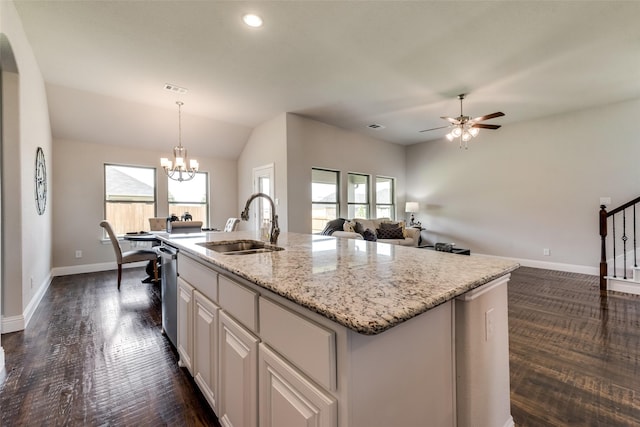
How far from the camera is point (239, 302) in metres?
1.17

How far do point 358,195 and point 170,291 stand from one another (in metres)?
4.89

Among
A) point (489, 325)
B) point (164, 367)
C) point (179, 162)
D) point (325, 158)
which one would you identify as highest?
point (325, 158)

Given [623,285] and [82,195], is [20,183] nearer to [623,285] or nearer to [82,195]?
[82,195]

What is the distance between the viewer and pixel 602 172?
4.43 m

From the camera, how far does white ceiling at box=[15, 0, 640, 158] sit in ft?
7.77

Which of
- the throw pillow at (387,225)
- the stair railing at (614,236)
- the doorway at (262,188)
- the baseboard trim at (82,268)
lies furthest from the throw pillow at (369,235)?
the baseboard trim at (82,268)

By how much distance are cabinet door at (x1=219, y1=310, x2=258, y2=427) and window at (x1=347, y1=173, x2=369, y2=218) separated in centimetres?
507

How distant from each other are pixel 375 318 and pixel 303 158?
468 cm

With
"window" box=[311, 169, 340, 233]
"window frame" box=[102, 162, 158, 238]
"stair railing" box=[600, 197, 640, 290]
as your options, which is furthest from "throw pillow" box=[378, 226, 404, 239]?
"window frame" box=[102, 162, 158, 238]

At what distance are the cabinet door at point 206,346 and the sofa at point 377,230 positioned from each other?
3.58 meters

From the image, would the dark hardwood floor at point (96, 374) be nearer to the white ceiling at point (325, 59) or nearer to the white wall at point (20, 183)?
the white wall at point (20, 183)

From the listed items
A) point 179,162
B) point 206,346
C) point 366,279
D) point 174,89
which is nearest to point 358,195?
point 179,162

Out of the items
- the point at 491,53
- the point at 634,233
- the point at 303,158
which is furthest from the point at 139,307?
the point at 634,233

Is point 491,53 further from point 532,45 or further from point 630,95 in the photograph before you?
point 630,95
